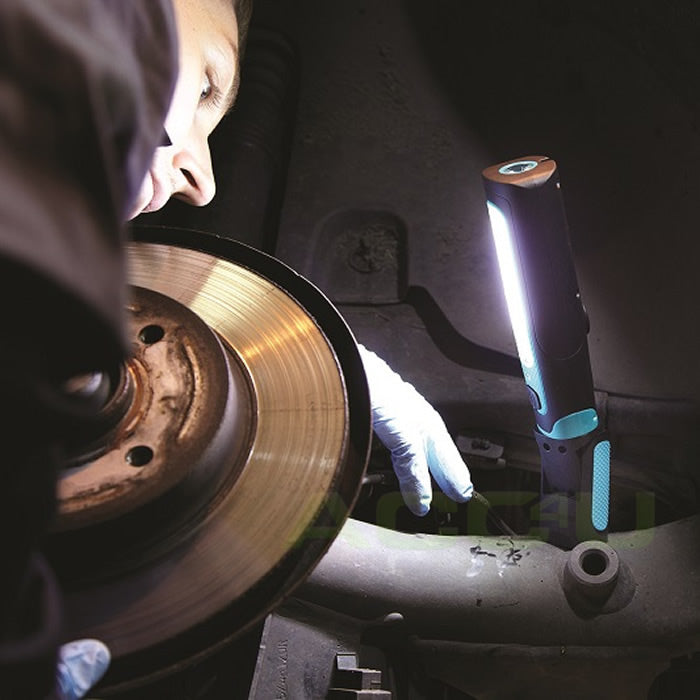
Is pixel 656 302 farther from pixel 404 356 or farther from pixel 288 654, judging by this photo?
pixel 288 654

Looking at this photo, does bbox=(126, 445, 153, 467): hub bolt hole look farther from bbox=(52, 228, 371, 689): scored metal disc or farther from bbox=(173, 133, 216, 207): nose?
bbox=(173, 133, 216, 207): nose

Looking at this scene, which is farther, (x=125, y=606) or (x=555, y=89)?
(x=555, y=89)

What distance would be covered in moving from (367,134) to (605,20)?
460mm

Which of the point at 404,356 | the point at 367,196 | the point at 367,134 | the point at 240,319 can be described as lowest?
the point at 240,319

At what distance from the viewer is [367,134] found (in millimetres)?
1612

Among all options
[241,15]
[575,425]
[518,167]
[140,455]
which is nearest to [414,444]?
[575,425]

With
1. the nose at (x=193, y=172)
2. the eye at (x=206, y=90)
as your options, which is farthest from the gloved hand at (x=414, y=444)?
the eye at (x=206, y=90)

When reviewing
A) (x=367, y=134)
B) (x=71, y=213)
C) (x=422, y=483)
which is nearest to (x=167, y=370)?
(x=71, y=213)

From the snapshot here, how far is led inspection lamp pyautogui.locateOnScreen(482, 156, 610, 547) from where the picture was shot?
0.89 metres

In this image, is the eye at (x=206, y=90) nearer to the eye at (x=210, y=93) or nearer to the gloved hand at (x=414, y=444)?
the eye at (x=210, y=93)

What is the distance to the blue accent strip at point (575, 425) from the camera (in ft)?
3.44

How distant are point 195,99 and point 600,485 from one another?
711 millimetres

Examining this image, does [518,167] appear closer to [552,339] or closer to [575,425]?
[552,339]

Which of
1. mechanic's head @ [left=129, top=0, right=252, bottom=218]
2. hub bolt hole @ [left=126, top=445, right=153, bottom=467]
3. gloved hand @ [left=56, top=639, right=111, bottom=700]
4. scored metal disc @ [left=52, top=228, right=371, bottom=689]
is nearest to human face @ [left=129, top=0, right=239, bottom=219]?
mechanic's head @ [left=129, top=0, right=252, bottom=218]
